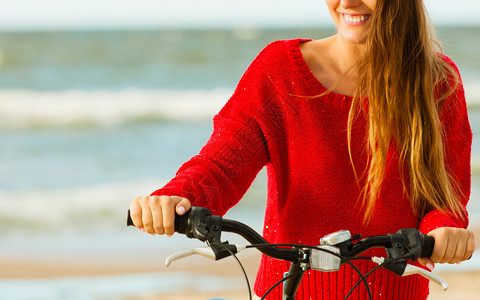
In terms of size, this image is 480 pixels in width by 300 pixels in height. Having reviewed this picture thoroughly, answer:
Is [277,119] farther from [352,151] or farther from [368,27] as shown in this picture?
[368,27]

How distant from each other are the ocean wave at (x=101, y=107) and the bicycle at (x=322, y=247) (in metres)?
8.01

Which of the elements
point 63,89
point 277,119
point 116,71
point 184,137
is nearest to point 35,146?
point 184,137

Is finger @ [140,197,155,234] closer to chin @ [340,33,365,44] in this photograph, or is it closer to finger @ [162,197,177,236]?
finger @ [162,197,177,236]

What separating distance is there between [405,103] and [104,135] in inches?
282

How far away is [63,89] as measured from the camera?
11.3 meters

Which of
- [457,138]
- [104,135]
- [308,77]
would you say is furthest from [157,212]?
[104,135]

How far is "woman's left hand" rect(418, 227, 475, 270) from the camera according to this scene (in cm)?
157

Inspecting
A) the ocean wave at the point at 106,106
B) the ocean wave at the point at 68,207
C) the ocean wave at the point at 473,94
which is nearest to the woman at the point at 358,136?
the ocean wave at the point at 68,207

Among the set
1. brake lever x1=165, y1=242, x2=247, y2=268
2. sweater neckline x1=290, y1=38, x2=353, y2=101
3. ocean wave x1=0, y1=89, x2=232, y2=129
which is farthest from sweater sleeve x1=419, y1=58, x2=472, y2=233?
ocean wave x1=0, y1=89, x2=232, y2=129

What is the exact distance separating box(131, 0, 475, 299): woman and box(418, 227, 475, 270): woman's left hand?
33cm

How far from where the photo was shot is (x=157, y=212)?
154 centimetres

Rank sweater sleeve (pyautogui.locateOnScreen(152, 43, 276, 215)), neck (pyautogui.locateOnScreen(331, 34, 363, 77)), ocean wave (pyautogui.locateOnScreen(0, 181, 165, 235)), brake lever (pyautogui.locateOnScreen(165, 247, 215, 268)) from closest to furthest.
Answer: brake lever (pyautogui.locateOnScreen(165, 247, 215, 268)), sweater sleeve (pyautogui.locateOnScreen(152, 43, 276, 215)), neck (pyautogui.locateOnScreen(331, 34, 363, 77)), ocean wave (pyautogui.locateOnScreen(0, 181, 165, 235))

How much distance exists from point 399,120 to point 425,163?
142mm

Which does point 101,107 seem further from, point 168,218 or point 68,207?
point 168,218
